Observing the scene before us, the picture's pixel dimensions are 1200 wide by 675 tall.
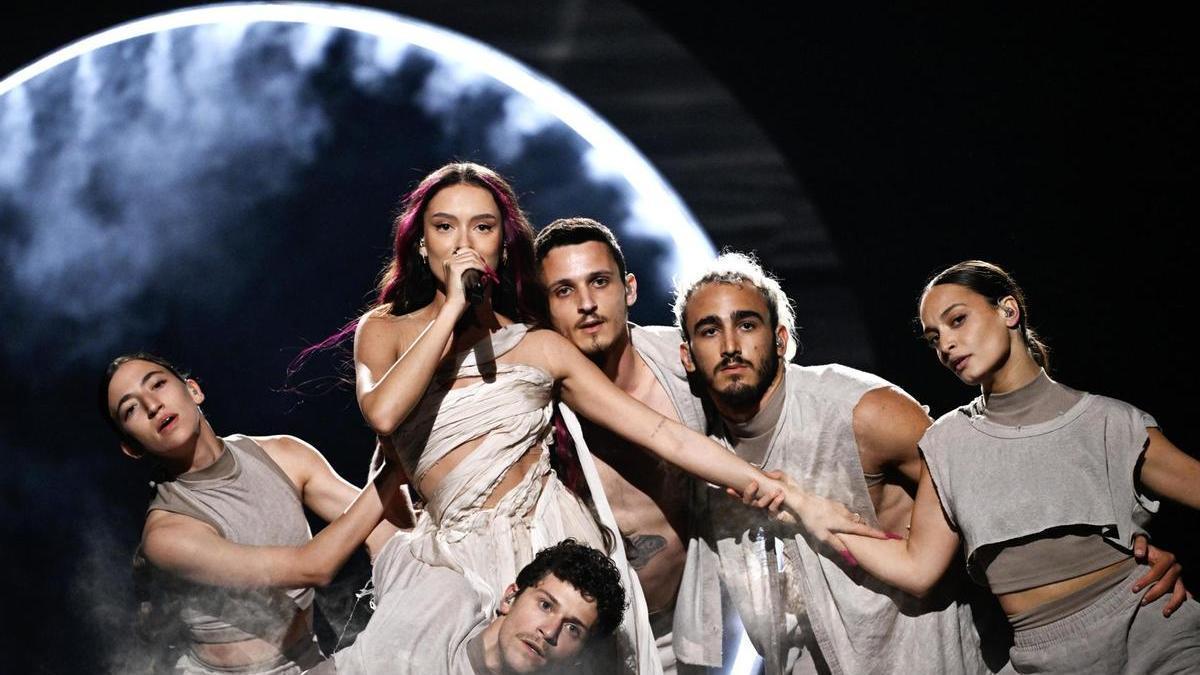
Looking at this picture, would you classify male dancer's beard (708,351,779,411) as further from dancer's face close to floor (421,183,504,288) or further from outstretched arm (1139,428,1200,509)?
outstretched arm (1139,428,1200,509)

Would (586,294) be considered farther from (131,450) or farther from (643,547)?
(131,450)

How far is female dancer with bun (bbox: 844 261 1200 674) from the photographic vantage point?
220cm

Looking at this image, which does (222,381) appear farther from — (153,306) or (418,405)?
Answer: (418,405)

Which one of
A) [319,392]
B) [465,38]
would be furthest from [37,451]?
[465,38]

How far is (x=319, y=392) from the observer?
2.83 metres

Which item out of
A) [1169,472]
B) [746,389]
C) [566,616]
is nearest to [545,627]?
[566,616]

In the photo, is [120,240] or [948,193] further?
[948,193]

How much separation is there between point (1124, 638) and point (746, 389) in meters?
0.86

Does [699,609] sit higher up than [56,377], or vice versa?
[56,377]

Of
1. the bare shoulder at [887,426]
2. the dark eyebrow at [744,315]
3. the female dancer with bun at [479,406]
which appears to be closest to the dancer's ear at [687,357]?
the dark eyebrow at [744,315]

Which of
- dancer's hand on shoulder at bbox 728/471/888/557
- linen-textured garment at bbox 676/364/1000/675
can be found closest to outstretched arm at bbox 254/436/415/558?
linen-textured garment at bbox 676/364/1000/675

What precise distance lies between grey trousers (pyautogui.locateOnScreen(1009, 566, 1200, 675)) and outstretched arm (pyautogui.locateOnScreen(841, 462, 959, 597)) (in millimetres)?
242

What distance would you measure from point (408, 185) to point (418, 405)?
67 cm

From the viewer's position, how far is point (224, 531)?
8.65 feet
